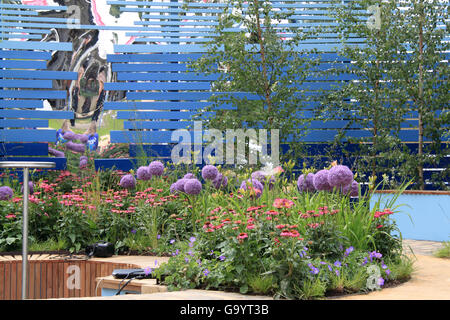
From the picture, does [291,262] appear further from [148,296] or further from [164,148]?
[164,148]

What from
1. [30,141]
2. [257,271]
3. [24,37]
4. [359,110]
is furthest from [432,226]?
[24,37]

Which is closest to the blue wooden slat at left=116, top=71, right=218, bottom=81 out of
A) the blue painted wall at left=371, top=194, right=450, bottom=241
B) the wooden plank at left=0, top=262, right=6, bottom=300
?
the blue painted wall at left=371, top=194, right=450, bottom=241

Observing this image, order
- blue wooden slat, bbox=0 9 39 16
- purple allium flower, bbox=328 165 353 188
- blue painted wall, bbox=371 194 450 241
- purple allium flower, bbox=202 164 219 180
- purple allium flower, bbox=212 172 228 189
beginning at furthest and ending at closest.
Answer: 1. blue wooden slat, bbox=0 9 39 16
2. blue painted wall, bbox=371 194 450 241
3. purple allium flower, bbox=212 172 228 189
4. purple allium flower, bbox=202 164 219 180
5. purple allium flower, bbox=328 165 353 188

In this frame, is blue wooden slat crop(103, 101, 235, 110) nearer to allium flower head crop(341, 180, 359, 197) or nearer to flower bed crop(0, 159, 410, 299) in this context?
flower bed crop(0, 159, 410, 299)

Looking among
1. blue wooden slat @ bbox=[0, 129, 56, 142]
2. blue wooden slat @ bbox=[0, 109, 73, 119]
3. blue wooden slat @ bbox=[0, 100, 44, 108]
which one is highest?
blue wooden slat @ bbox=[0, 100, 44, 108]

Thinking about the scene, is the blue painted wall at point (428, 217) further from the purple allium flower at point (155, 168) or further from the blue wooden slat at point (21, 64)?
the blue wooden slat at point (21, 64)

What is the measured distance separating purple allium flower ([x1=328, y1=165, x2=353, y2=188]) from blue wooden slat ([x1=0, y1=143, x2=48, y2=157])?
539 cm

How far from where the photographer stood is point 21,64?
25.9 feet

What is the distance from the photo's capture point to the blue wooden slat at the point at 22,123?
7.70m

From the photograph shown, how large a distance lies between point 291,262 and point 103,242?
2.12 metres

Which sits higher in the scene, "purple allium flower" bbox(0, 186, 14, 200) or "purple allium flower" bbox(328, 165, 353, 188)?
"purple allium flower" bbox(328, 165, 353, 188)

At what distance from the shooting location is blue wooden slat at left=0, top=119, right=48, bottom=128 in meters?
7.70

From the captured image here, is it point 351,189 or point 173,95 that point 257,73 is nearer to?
point 173,95

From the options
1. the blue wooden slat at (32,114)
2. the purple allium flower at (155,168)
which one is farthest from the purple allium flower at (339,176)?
the blue wooden slat at (32,114)
